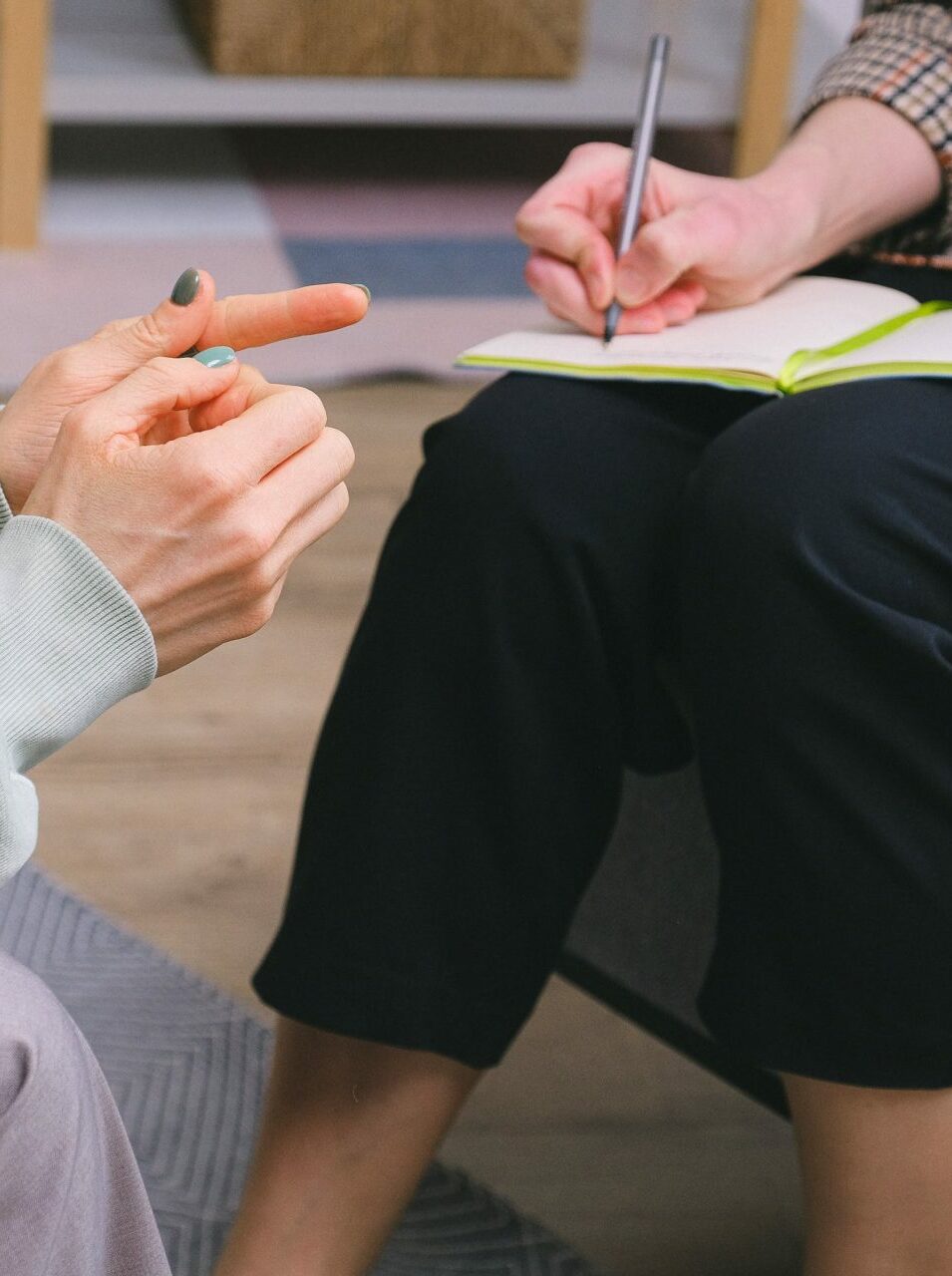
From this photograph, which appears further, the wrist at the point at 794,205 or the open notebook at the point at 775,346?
the wrist at the point at 794,205

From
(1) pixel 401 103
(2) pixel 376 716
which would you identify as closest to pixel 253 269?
(1) pixel 401 103

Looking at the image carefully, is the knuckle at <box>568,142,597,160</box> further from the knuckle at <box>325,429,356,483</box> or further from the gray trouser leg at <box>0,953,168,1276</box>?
the gray trouser leg at <box>0,953,168,1276</box>

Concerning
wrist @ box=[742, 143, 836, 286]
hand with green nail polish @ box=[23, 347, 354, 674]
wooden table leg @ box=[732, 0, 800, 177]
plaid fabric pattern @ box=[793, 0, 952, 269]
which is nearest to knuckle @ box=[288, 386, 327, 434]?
hand with green nail polish @ box=[23, 347, 354, 674]

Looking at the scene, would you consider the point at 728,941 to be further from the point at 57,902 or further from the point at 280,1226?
the point at 57,902

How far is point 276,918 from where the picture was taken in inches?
45.6

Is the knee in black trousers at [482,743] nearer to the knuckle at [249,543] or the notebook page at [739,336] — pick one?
the notebook page at [739,336]

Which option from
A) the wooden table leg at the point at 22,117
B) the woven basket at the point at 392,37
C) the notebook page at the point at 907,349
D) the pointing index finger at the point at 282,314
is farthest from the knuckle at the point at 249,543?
the woven basket at the point at 392,37

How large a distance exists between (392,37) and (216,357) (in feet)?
5.82

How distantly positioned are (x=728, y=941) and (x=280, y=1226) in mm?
238

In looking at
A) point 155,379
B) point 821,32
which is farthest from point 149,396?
point 821,32

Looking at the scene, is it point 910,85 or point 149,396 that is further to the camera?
point 910,85

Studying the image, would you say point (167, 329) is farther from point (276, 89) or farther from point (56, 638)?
point (276, 89)

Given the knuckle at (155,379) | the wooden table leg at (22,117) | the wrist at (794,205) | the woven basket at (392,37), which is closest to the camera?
the knuckle at (155,379)

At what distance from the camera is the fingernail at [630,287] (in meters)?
0.84
